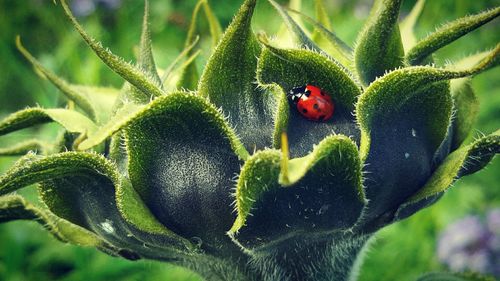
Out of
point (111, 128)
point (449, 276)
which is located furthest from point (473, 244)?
point (111, 128)

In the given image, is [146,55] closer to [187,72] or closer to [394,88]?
[187,72]

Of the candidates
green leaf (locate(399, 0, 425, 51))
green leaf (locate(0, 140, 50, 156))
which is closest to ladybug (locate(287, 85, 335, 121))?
green leaf (locate(399, 0, 425, 51))

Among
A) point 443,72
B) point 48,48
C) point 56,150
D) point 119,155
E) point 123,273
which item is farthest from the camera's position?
point 48,48

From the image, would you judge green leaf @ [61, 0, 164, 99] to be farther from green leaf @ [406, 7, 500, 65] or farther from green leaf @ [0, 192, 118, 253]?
green leaf @ [406, 7, 500, 65]

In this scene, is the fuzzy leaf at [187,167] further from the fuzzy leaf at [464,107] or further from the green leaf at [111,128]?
the fuzzy leaf at [464,107]

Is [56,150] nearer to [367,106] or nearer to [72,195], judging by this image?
[72,195]

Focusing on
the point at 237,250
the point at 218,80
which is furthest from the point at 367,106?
the point at 237,250
